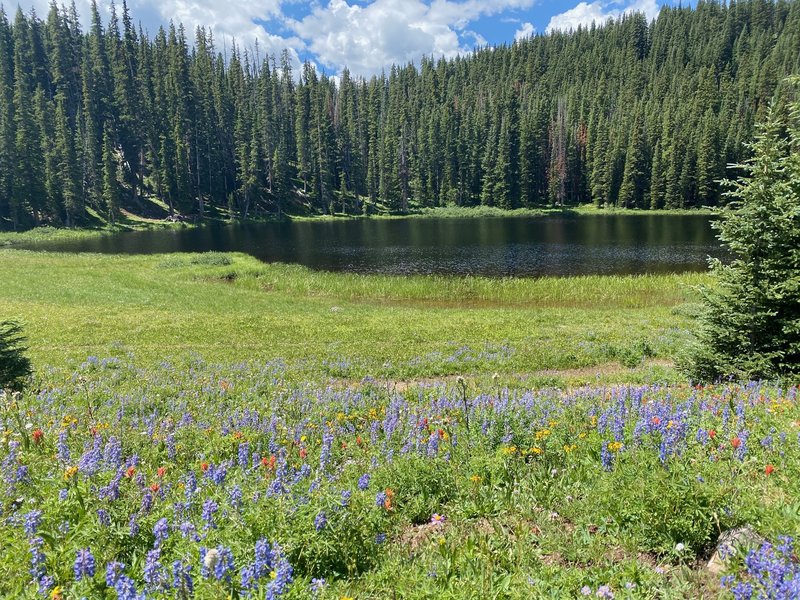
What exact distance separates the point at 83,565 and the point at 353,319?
22190mm

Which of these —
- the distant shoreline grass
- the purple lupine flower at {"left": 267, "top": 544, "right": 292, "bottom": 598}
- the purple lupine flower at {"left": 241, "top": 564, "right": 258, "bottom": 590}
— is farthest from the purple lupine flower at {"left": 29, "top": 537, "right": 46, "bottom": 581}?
the distant shoreline grass

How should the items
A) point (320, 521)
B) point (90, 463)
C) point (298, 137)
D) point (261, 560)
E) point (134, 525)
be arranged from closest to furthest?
point (261, 560) < point (320, 521) < point (134, 525) < point (90, 463) < point (298, 137)

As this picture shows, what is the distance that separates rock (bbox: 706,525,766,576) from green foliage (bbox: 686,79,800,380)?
27.6ft

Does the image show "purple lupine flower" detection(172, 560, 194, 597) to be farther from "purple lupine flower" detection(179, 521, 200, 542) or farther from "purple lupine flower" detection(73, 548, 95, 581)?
"purple lupine flower" detection(73, 548, 95, 581)

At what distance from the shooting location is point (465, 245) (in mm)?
65375

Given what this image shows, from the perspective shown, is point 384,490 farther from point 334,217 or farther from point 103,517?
point 334,217

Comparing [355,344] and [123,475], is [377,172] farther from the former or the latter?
[123,475]

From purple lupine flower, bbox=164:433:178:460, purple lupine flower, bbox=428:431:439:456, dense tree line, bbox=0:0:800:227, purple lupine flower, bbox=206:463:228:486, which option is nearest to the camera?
purple lupine flower, bbox=206:463:228:486

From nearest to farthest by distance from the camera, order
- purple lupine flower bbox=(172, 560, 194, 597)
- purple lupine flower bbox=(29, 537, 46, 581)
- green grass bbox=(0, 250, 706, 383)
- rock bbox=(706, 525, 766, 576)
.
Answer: purple lupine flower bbox=(172, 560, 194, 597) → purple lupine flower bbox=(29, 537, 46, 581) → rock bbox=(706, 525, 766, 576) → green grass bbox=(0, 250, 706, 383)

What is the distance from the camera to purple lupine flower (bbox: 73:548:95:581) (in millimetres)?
3303

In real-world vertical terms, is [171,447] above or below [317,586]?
below

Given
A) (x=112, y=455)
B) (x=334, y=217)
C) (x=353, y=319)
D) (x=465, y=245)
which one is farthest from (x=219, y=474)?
(x=334, y=217)

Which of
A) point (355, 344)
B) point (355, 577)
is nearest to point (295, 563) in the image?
point (355, 577)

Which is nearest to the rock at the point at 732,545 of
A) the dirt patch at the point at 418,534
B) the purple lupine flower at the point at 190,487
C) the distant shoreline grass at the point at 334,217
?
the dirt patch at the point at 418,534
